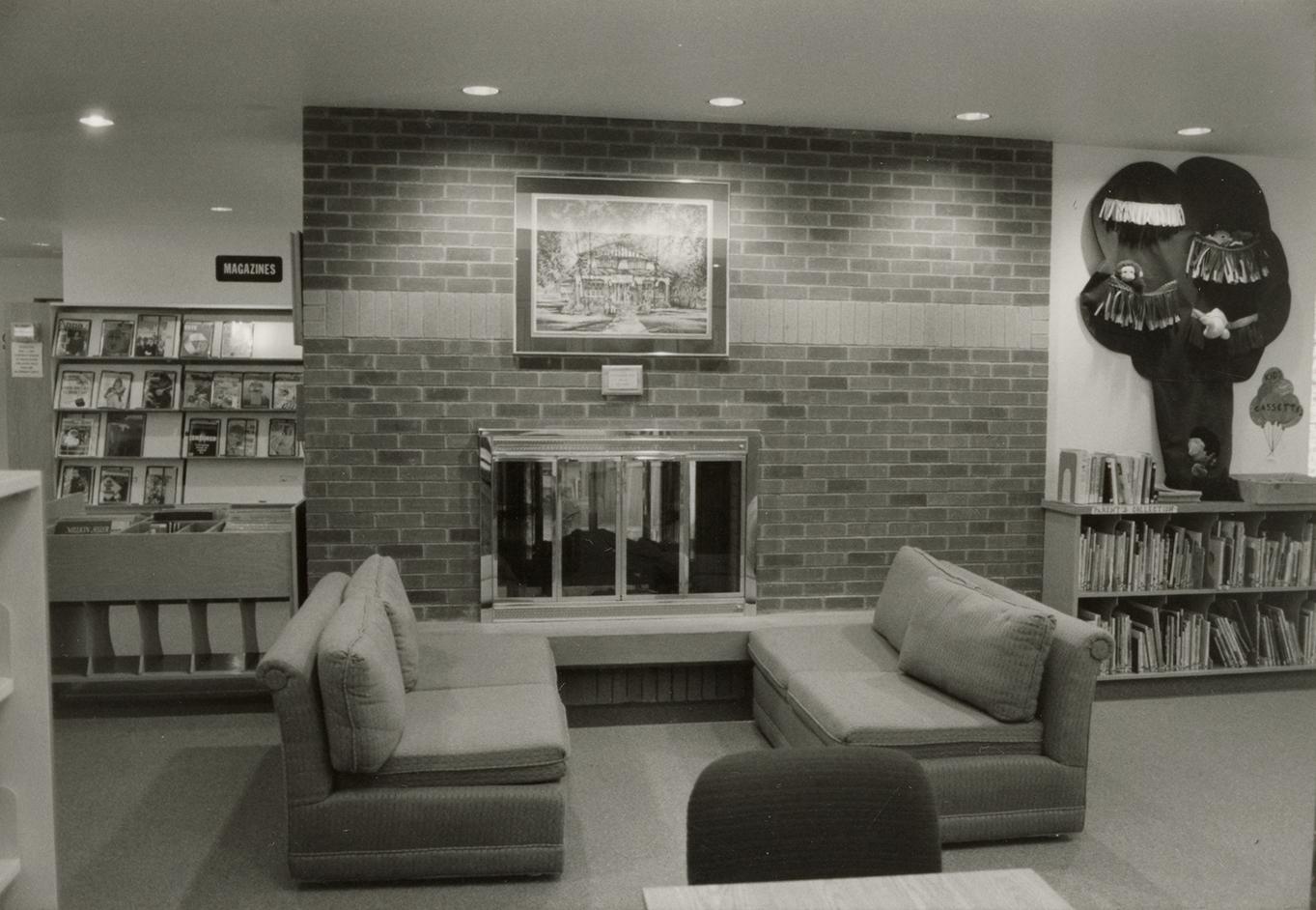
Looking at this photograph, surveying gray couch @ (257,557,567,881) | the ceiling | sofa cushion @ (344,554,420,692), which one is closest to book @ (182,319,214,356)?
the ceiling

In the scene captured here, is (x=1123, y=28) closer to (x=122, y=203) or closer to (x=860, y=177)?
(x=860, y=177)

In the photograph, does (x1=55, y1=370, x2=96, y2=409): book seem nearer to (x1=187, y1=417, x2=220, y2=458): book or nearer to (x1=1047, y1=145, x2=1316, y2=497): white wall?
(x1=187, y1=417, x2=220, y2=458): book

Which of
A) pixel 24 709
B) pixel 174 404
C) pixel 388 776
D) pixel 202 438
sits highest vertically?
pixel 174 404

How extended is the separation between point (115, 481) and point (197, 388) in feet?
3.28

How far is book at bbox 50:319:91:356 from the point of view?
815 cm

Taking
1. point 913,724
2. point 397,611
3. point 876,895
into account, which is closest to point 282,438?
point 397,611

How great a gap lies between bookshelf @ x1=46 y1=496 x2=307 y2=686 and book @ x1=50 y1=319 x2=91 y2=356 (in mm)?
3950

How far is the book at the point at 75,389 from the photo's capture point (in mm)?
8182

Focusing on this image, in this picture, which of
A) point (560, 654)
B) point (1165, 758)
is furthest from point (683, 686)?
point (1165, 758)

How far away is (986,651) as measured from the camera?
3.41 m

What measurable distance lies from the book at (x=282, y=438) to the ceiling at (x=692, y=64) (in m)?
3.47

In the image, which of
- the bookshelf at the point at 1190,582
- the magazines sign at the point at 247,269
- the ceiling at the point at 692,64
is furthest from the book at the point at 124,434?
the bookshelf at the point at 1190,582

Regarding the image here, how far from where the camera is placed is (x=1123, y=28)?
137 inches

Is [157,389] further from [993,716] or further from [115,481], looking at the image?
[993,716]
